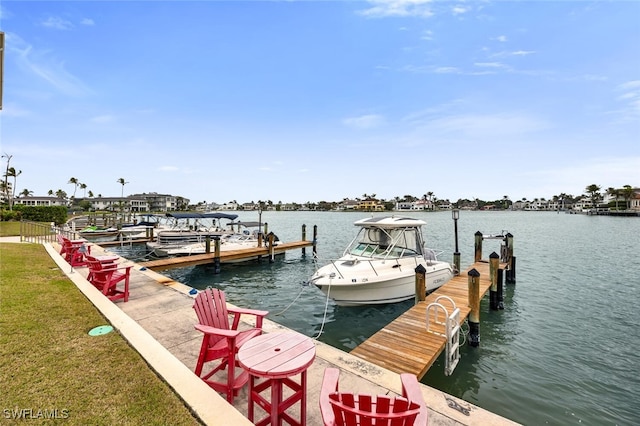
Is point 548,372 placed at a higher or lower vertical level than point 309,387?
lower

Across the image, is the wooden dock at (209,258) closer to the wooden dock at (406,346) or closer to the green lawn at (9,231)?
the wooden dock at (406,346)

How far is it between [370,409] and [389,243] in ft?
32.9

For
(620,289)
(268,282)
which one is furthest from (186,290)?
(620,289)

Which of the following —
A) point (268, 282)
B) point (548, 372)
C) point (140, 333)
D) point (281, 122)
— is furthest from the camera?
point (281, 122)

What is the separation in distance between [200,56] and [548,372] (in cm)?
2546

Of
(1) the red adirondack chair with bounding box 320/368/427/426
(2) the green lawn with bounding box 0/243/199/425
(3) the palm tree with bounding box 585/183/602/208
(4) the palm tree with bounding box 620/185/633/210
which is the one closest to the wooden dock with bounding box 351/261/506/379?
(1) the red adirondack chair with bounding box 320/368/427/426

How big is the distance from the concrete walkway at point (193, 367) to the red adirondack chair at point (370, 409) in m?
1.22

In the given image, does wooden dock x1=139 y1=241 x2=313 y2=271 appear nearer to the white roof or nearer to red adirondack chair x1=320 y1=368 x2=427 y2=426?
the white roof

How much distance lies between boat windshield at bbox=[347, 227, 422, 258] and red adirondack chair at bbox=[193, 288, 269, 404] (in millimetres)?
8108

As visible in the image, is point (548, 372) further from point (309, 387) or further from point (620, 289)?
point (620, 289)

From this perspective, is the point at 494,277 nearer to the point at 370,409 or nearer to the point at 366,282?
the point at 366,282

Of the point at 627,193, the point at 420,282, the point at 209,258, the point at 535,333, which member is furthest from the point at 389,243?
the point at 627,193

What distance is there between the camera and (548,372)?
24.0 feet

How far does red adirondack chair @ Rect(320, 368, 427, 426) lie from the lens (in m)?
2.10
